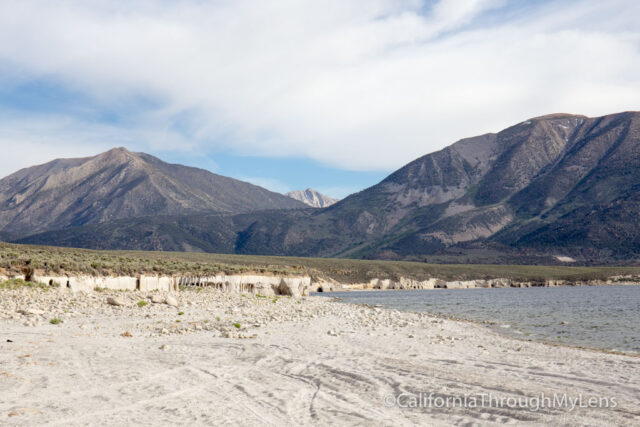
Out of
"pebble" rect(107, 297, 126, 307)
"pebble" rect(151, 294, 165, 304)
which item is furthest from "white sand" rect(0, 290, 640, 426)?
"pebble" rect(151, 294, 165, 304)

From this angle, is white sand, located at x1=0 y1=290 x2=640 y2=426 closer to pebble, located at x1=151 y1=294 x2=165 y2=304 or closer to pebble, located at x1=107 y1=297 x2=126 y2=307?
pebble, located at x1=107 y1=297 x2=126 y2=307

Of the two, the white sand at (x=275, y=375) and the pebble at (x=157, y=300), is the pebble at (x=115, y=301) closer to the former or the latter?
the pebble at (x=157, y=300)

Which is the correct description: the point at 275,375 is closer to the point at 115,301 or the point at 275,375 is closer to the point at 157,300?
the point at 115,301

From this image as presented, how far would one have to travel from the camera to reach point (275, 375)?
38.5 ft

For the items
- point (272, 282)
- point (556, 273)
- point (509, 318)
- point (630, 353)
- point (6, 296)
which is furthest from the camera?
point (556, 273)

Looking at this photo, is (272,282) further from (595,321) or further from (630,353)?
(630,353)

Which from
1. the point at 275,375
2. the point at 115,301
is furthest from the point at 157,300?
the point at 275,375

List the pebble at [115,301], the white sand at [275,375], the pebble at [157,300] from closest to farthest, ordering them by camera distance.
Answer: the white sand at [275,375] < the pebble at [115,301] < the pebble at [157,300]

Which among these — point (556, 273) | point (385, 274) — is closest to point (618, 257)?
point (556, 273)

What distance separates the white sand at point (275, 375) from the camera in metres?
8.43

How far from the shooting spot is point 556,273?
140 meters

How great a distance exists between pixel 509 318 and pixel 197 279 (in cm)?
3408

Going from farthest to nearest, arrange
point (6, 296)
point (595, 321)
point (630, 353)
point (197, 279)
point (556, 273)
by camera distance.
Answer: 1. point (556, 273)
2. point (197, 279)
3. point (595, 321)
4. point (6, 296)
5. point (630, 353)

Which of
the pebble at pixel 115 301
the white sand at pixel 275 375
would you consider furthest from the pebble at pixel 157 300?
the white sand at pixel 275 375
